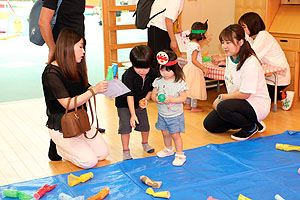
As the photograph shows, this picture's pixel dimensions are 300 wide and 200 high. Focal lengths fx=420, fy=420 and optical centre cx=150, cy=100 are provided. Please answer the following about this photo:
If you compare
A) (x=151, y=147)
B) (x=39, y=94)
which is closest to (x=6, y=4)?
(x=39, y=94)

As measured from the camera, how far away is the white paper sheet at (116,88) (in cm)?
289

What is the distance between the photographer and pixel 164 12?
14.8ft

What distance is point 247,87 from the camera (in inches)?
138

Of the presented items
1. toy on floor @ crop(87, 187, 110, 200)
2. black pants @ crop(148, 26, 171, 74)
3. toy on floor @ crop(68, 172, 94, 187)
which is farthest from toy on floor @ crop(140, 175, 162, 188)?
black pants @ crop(148, 26, 171, 74)

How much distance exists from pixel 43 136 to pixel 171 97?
4.80 ft

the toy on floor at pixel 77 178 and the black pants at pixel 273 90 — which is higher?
the black pants at pixel 273 90

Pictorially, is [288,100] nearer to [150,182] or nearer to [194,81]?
[194,81]

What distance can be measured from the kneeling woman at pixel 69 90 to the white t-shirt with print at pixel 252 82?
1259mm

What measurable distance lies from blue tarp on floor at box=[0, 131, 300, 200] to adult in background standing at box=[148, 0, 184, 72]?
161 centimetres

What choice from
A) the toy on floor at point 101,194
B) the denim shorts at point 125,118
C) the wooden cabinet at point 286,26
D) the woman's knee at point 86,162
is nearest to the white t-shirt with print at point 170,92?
the denim shorts at point 125,118

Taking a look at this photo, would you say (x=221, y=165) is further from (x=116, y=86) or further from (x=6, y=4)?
(x=6, y=4)

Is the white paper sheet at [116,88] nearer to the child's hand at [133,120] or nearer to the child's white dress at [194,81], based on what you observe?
the child's hand at [133,120]

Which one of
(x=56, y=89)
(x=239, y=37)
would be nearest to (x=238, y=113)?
(x=239, y=37)

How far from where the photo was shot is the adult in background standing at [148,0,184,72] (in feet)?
14.4
